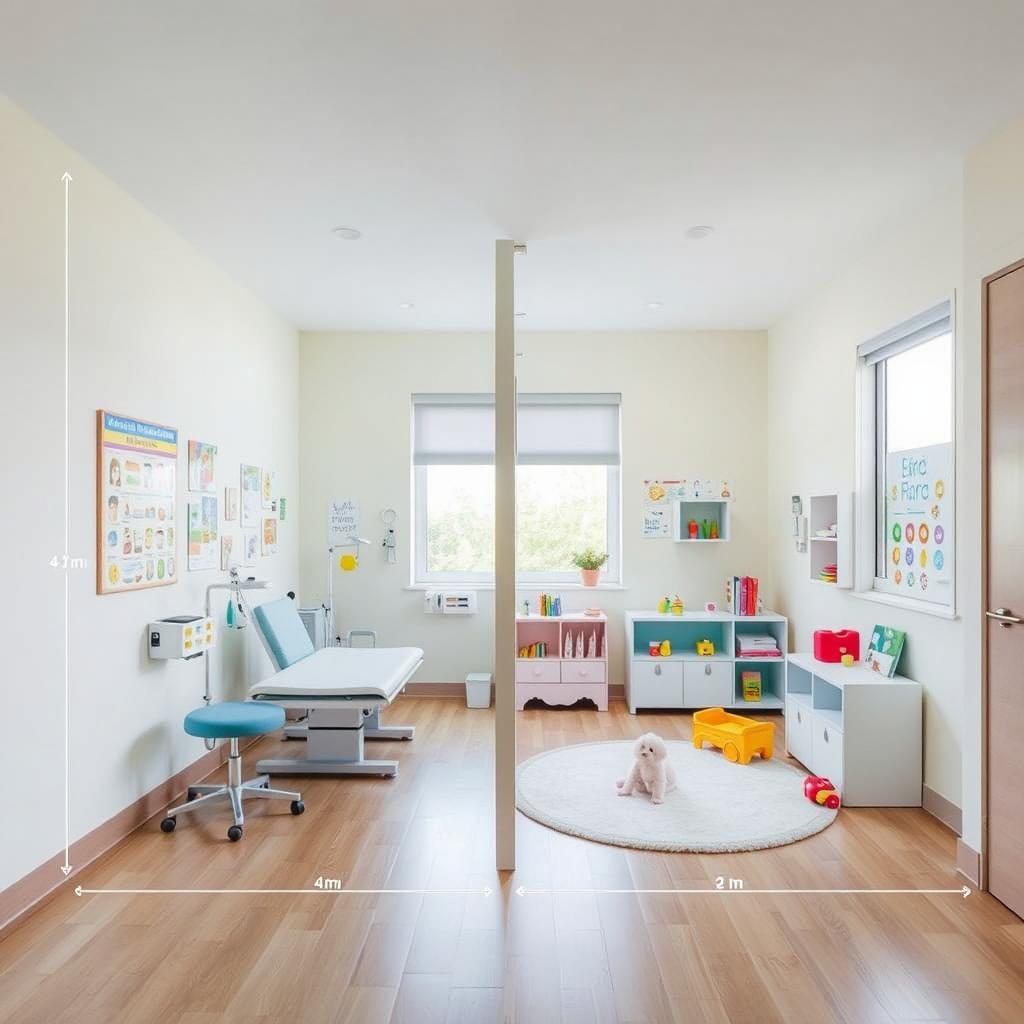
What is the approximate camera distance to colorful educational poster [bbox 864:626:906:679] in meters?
3.57

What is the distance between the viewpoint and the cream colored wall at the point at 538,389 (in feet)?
18.5

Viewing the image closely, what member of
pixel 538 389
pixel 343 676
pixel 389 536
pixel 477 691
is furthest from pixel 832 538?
pixel 389 536

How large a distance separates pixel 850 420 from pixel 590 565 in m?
2.12

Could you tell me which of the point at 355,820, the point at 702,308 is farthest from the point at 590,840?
the point at 702,308

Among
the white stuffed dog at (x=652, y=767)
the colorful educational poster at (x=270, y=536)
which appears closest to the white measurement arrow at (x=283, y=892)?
the white stuffed dog at (x=652, y=767)

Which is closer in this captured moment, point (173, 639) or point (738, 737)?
point (173, 639)

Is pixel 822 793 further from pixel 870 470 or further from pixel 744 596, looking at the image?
pixel 744 596

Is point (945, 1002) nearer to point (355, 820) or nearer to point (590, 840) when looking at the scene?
point (590, 840)

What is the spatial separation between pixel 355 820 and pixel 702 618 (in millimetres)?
2806

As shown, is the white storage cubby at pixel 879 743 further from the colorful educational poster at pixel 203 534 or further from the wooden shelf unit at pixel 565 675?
the colorful educational poster at pixel 203 534

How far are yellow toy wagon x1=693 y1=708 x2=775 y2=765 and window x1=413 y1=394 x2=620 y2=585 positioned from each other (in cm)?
163

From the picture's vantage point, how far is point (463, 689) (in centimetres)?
564

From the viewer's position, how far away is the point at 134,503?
3246 mm

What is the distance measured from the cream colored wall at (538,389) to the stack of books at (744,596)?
1.16 ft
